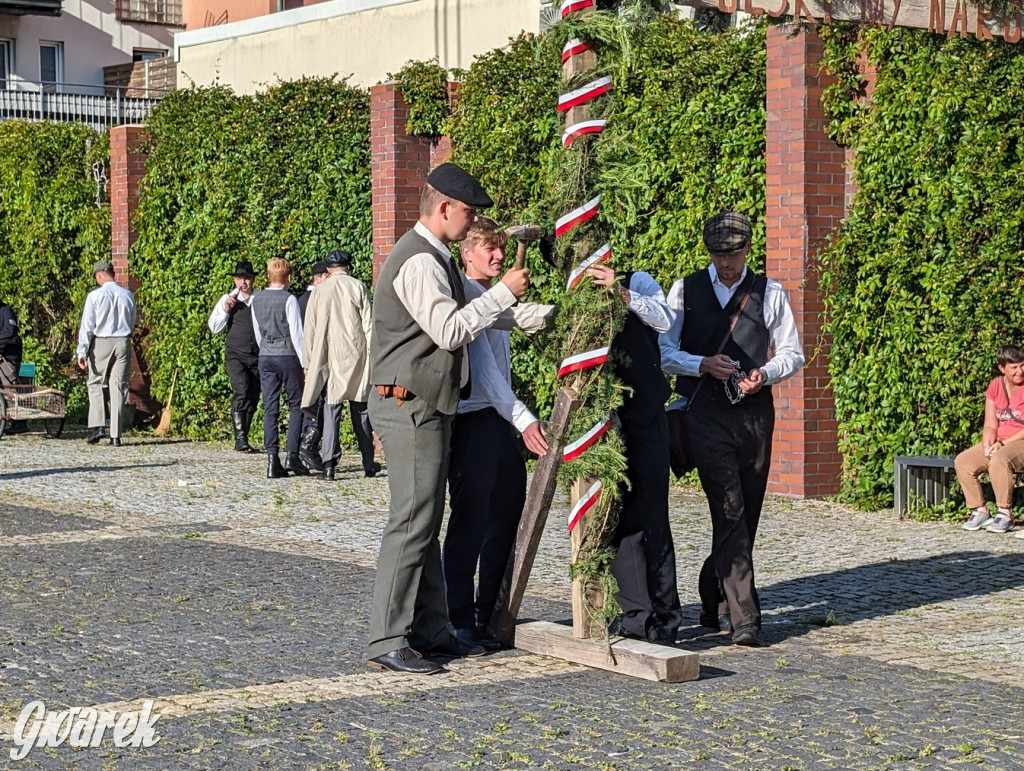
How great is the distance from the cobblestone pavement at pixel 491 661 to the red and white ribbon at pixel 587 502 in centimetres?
66

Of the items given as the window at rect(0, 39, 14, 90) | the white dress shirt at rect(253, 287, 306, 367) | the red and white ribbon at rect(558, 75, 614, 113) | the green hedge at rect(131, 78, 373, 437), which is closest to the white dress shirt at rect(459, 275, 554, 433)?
the red and white ribbon at rect(558, 75, 614, 113)

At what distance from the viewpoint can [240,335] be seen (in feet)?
55.4

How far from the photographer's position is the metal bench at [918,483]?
39.0 ft

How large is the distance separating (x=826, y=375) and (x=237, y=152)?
8.42 meters

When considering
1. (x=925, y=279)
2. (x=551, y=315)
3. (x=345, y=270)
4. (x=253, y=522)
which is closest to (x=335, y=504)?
(x=253, y=522)

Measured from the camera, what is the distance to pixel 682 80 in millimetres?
13375

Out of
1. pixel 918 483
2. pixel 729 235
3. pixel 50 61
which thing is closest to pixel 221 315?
pixel 918 483

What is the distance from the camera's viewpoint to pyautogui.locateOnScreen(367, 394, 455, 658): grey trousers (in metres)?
6.95

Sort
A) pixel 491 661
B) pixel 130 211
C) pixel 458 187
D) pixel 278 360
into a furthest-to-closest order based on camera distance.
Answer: pixel 130 211 < pixel 278 360 < pixel 491 661 < pixel 458 187

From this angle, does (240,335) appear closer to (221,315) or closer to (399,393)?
(221,315)

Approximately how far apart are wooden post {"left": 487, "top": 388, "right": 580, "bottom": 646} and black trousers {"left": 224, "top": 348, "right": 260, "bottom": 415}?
972cm

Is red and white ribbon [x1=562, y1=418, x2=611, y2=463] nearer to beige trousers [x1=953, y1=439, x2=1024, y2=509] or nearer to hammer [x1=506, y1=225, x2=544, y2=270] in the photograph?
hammer [x1=506, y1=225, x2=544, y2=270]

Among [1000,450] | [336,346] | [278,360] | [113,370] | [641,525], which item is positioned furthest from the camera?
[113,370]

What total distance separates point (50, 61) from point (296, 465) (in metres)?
42.5
